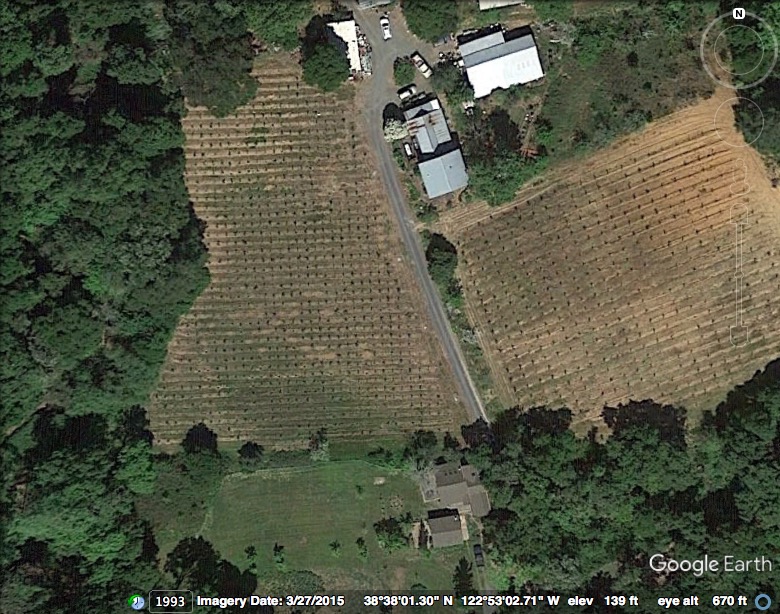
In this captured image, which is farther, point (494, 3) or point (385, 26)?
point (385, 26)

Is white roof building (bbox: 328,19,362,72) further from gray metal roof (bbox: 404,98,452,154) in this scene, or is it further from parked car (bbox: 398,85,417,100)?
gray metal roof (bbox: 404,98,452,154)

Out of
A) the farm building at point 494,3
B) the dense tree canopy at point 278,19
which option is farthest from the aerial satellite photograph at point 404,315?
the dense tree canopy at point 278,19

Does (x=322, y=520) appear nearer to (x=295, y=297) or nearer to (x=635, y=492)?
(x=295, y=297)

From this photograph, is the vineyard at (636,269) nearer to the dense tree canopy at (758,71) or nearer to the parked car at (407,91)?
the dense tree canopy at (758,71)

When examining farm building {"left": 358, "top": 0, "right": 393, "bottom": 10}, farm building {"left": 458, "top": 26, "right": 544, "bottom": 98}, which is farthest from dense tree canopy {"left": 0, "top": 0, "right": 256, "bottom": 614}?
farm building {"left": 458, "top": 26, "right": 544, "bottom": 98}

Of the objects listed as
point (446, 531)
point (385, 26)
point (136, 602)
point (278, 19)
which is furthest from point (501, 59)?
point (136, 602)

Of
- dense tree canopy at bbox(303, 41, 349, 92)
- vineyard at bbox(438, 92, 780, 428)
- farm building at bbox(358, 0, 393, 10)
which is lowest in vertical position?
vineyard at bbox(438, 92, 780, 428)

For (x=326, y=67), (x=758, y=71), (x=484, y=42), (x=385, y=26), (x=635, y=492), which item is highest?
(x=385, y=26)
